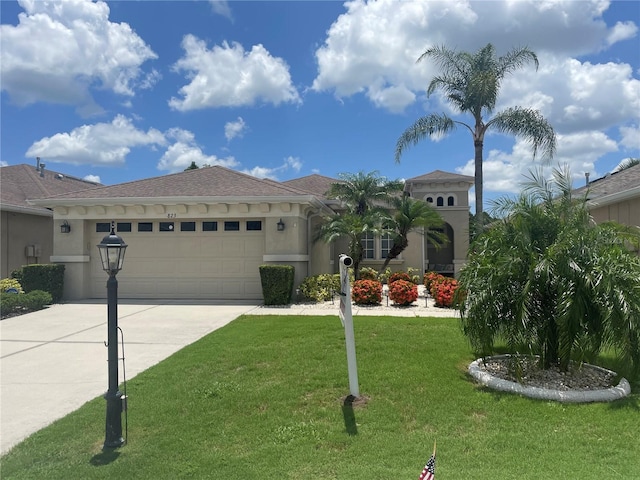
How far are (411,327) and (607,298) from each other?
4.50 meters

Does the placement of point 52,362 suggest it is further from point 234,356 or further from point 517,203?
point 517,203

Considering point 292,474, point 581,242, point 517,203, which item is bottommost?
point 292,474

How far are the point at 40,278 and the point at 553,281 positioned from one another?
1421 cm

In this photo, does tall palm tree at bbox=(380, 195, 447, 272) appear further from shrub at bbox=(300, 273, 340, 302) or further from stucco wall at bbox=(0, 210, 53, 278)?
stucco wall at bbox=(0, 210, 53, 278)

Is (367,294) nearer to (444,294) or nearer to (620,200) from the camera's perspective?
(444,294)

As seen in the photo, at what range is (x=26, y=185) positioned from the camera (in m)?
18.6

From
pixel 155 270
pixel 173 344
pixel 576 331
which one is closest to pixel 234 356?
pixel 173 344

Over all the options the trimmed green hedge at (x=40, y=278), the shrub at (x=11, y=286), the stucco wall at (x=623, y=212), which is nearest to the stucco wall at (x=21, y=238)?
the trimmed green hedge at (x=40, y=278)

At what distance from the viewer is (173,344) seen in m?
8.11

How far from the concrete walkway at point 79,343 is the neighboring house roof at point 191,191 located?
129 inches

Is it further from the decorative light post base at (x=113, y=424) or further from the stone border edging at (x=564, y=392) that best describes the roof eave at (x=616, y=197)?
the decorative light post base at (x=113, y=424)

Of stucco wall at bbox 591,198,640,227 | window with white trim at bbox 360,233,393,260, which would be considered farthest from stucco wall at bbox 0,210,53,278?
stucco wall at bbox 591,198,640,227

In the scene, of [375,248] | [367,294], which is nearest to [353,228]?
[367,294]

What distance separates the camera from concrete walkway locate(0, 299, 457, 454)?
17.1 ft
